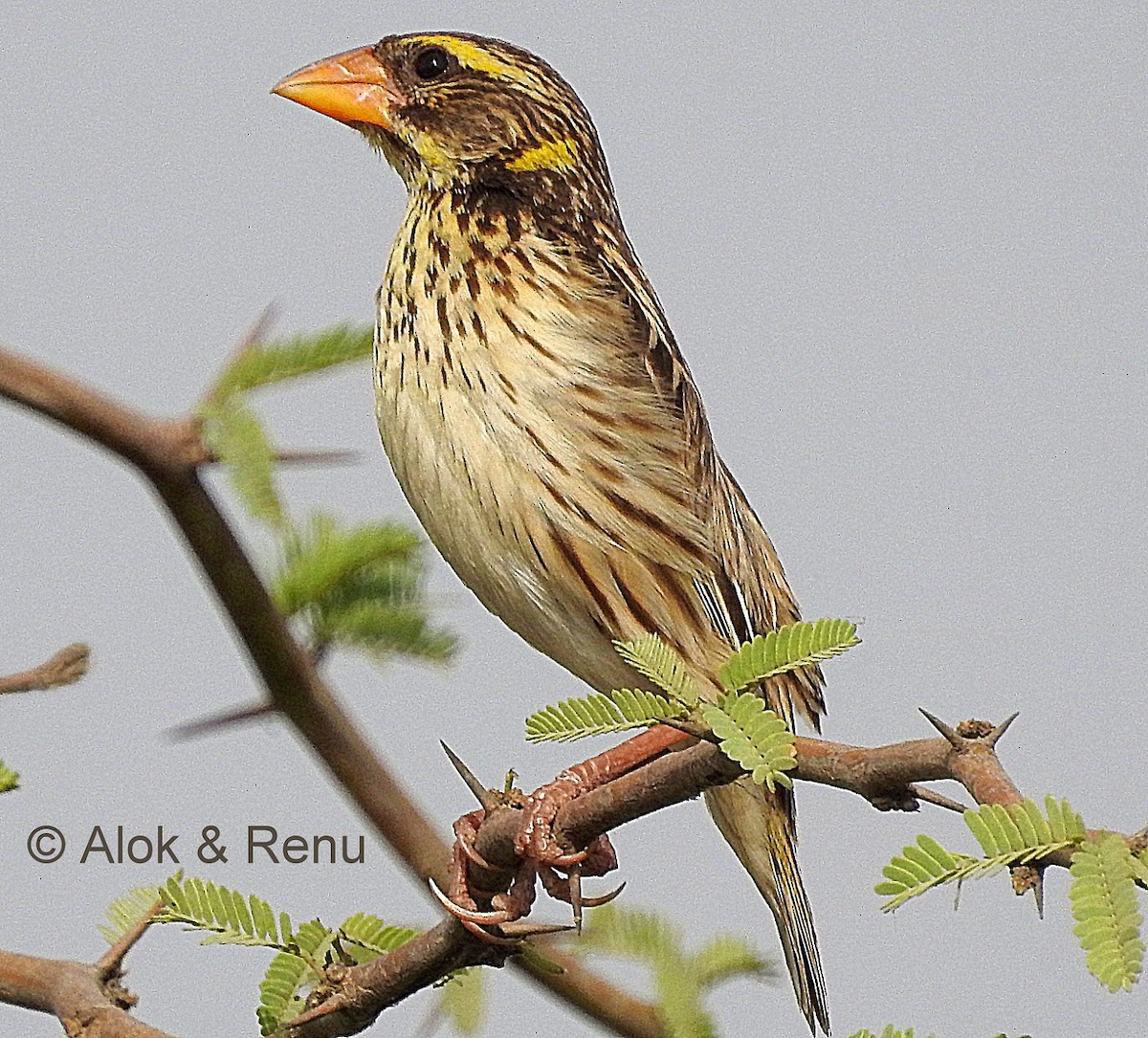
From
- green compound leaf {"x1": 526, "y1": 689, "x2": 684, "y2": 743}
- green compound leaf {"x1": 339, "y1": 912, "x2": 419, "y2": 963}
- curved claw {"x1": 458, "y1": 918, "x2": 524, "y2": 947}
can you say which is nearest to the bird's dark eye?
green compound leaf {"x1": 339, "y1": 912, "x2": 419, "y2": 963}

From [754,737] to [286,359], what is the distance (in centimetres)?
86

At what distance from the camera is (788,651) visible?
5.14 feet

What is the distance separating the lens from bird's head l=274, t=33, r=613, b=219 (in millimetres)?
3326

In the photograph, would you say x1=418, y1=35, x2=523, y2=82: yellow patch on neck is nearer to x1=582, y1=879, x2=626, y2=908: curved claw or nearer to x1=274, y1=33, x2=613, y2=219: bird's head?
x1=274, y1=33, x2=613, y2=219: bird's head

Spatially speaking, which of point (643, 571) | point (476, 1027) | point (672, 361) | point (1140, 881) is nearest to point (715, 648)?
point (643, 571)

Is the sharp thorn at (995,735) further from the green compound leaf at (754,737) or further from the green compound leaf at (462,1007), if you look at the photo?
the green compound leaf at (462,1007)

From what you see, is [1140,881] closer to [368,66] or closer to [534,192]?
[534,192]

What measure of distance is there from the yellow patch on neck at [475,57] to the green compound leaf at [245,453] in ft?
5.22

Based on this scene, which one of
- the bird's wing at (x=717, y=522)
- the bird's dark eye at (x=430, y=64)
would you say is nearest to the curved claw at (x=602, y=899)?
the bird's wing at (x=717, y=522)

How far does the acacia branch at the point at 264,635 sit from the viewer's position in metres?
1.98

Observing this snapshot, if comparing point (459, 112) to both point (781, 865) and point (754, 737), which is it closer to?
point (781, 865)

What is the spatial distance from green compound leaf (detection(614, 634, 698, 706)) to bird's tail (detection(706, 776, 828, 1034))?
1624 mm

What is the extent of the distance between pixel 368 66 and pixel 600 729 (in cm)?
215

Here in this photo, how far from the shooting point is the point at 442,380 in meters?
2.91
